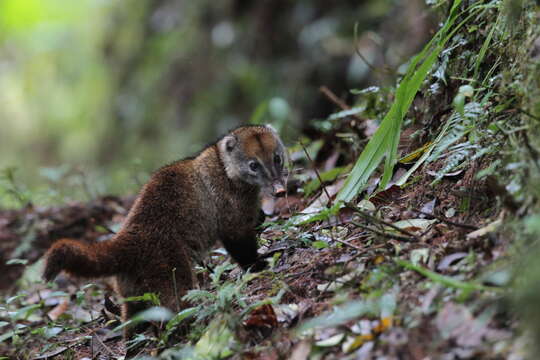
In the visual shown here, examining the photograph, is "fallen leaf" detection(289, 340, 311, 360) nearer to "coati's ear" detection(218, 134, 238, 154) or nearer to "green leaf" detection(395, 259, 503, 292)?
"green leaf" detection(395, 259, 503, 292)

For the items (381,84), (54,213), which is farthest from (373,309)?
(54,213)

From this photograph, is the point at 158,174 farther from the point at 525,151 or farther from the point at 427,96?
the point at 525,151

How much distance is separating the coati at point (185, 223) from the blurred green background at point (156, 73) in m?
1.70

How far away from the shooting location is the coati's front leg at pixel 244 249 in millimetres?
4445

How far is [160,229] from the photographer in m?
4.35

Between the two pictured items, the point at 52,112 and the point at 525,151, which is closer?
the point at 525,151

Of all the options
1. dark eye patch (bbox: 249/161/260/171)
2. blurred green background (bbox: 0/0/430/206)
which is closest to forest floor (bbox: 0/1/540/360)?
dark eye patch (bbox: 249/161/260/171)

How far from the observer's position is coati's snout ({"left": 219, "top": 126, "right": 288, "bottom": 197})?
4.80m

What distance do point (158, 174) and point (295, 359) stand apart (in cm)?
240

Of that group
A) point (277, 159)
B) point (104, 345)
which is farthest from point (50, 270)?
point (277, 159)

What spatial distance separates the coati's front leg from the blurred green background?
85.8 inches

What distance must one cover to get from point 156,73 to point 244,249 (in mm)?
7731

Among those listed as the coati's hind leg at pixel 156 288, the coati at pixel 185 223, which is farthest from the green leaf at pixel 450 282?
the coati's hind leg at pixel 156 288

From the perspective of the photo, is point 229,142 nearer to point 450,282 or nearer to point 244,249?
point 244,249
